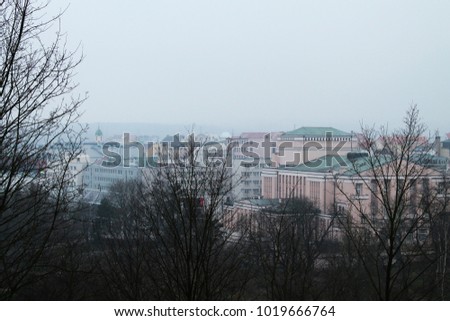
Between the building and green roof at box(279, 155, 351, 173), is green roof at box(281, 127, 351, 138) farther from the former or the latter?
green roof at box(279, 155, 351, 173)

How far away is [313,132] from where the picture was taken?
96.3 feet

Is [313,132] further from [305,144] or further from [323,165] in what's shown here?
[323,165]

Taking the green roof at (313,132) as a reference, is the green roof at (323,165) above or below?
below

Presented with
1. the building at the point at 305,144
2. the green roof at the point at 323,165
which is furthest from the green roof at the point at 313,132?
the green roof at the point at 323,165

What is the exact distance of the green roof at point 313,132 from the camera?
28547mm

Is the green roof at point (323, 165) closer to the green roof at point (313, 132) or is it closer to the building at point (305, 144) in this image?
the building at point (305, 144)

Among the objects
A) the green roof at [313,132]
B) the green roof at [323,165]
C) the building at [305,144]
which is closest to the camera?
the green roof at [323,165]

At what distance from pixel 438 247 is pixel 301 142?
75.3 ft

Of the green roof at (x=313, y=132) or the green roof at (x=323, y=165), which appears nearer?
the green roof at (x=323, y=165)

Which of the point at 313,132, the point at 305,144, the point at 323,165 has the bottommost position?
the point at 323,165

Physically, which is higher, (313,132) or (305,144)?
(313,132)

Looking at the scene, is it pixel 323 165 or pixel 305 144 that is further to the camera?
pixel 305 144

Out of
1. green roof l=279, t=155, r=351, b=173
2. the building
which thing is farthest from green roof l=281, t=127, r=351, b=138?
green roof l=279, t=155, r=351, b=173

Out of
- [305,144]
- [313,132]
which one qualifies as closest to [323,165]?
[305,144]
